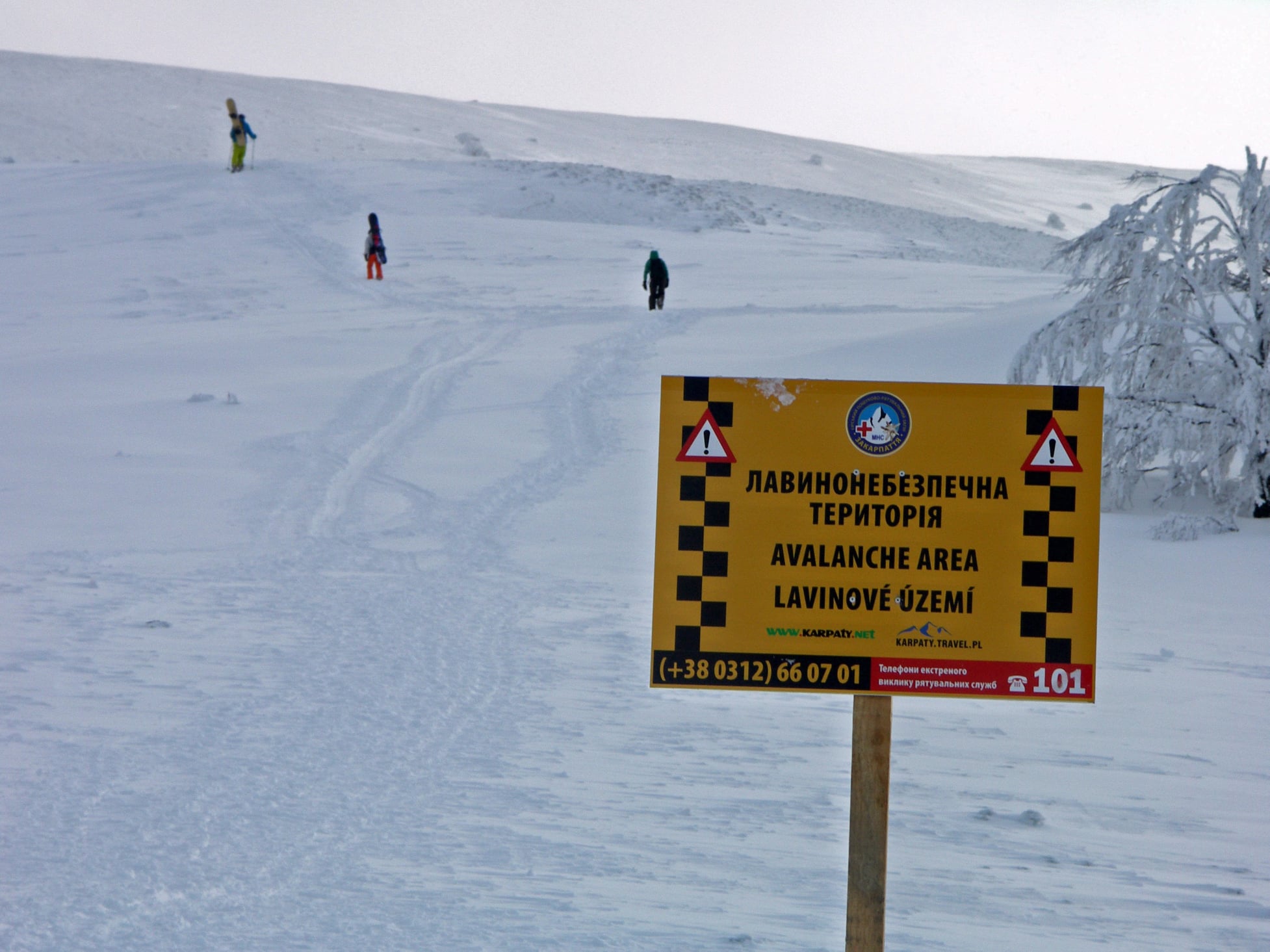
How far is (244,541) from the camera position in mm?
8594

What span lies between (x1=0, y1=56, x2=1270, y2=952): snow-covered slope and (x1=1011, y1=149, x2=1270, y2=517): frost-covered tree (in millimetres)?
690

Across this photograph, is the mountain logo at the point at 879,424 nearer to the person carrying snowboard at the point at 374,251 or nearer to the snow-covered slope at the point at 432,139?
the person carrying snowboard at the point at 374,251

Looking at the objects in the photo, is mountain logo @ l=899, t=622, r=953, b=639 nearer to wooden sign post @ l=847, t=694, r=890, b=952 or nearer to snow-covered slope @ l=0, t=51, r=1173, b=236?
wooden sign post @ l=847, t=694, r=890, b=952

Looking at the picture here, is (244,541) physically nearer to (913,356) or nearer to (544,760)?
(544,760)

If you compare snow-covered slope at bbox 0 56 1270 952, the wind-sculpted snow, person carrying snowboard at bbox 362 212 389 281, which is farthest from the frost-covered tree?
the wind-sculpted snow

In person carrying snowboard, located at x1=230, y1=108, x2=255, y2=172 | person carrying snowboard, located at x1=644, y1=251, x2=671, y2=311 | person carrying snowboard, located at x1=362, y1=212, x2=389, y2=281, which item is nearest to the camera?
person carrying snowboard, located at x1=644, y1=251, x2=671, y2=311

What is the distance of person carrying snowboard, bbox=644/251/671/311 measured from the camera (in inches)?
786

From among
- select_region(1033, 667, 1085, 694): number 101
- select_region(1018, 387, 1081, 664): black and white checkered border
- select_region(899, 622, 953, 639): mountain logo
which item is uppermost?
select_region(1018, 387, 1081, 664): black and white checkered border

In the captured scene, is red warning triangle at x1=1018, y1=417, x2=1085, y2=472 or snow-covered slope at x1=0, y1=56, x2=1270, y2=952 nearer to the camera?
red warning triangle at x1=1018, y1=417, x2=1085, y2=472

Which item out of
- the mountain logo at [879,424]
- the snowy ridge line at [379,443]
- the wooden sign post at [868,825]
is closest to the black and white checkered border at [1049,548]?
the mountain logo at [879,424]

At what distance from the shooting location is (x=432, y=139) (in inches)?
2397

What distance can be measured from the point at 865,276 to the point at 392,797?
2184cm

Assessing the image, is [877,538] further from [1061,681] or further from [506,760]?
[506,760]

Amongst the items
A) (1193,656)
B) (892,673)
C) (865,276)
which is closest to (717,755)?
(892,673)
